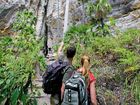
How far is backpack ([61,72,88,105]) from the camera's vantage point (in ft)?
13.9

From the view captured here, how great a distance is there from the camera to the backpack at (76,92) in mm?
4238

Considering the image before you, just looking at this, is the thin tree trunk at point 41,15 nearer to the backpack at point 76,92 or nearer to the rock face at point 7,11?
the rock face at point 7,11

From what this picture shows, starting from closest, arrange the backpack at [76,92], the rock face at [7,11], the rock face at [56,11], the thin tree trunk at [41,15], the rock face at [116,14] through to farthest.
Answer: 1. the backpack at [76,92]
2. the rock face at [116,14]
3. the rock face at [56,11]
4. the rock face at [7,11]
5. the thin tree trunk at [41,15]

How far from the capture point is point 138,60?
648 centimetres

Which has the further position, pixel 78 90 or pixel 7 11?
pixel 7 11

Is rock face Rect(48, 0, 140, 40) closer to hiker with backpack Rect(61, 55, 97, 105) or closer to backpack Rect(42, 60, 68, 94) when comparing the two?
backpack Rect(42, 60, 68, 94)

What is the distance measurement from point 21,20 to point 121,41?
2.50 meters

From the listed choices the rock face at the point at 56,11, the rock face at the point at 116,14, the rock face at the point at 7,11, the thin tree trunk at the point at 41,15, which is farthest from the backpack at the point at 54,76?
the rock face at the point at 7,11

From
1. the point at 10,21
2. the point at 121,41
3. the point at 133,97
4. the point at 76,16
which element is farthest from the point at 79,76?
the point at 10,21

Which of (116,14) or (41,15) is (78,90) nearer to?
(116,14)

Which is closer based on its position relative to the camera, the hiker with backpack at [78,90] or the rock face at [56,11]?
the hiker with backpack at [78,90]

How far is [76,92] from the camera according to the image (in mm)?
4246

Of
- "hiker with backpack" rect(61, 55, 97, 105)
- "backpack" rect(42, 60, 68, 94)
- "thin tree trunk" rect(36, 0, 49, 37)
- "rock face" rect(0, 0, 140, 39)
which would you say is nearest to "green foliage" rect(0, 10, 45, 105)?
"backpack" rect(42, 60, 68, 94)

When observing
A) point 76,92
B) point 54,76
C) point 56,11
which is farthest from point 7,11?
point 76,92
